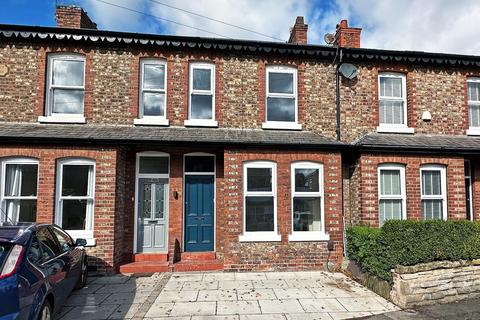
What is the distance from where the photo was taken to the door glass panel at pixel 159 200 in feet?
30.7

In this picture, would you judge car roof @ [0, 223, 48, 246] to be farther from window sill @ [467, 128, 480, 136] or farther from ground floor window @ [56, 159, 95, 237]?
window sill @ [467, 128, 480, 136]

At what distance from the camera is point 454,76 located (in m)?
10.4

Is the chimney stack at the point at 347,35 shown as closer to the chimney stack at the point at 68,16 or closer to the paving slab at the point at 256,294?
the paving slab at the point at 256,294

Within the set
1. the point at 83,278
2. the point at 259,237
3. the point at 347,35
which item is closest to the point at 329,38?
the point at 347,35

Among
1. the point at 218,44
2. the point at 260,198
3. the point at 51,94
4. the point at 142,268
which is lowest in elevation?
the point at 142,268

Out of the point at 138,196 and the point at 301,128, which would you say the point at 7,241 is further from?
the point at 301,128

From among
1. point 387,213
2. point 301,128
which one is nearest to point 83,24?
point 301,128

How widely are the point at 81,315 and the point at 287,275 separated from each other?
457 cm

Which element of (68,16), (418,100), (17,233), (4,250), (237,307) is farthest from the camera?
→ (418,100)

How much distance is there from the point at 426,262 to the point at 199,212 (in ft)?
18.4

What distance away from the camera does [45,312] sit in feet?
15.1

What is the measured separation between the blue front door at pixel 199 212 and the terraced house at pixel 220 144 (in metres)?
0.03

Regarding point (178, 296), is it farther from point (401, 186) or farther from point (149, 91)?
point (401, 186)

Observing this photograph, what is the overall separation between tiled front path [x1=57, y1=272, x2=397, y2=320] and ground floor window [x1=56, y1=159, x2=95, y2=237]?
1620 millimetres
